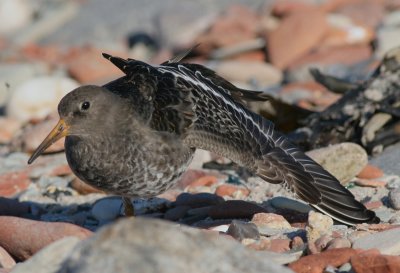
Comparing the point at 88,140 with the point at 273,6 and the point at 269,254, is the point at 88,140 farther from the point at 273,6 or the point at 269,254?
the point at 273,6

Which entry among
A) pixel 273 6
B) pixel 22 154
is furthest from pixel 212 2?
pixel 22 154

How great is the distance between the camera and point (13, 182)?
9039 millimetres

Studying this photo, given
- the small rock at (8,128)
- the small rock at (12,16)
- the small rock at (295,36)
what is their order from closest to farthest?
the small rock at (8,128) → the small rock at (295,36) → the small rock at (12,16)

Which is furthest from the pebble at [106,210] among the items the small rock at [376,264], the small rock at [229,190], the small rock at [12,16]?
the small rock at [12,16]

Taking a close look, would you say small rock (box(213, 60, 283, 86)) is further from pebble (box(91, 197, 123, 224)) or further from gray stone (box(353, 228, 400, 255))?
gray stone (box(353, 228, 400, 255))

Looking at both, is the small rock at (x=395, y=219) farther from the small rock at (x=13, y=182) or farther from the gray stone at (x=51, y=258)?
the small rock at (x=13, y=182)

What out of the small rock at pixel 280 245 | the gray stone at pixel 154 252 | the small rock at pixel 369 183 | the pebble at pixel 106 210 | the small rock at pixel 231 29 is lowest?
the pebble at pixel 106 210

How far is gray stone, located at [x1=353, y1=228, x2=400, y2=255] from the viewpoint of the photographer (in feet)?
18.6

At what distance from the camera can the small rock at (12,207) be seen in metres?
7.81

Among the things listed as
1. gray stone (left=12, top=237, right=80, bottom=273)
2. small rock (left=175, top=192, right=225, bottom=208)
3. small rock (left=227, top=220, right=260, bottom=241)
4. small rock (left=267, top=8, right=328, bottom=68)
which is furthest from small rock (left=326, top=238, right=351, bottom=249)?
small rock (left=267, top=8, right=328, bottom=68)

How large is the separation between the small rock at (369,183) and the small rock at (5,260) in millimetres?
3168

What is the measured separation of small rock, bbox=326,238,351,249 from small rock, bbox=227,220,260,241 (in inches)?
22.6

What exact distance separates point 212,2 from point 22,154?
968cm

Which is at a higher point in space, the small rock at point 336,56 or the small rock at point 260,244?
the small rock at point 336,56
